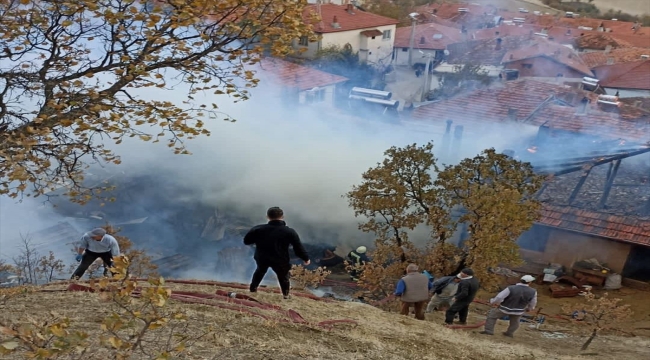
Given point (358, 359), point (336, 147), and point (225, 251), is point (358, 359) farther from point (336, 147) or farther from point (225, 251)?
point (336, 147)

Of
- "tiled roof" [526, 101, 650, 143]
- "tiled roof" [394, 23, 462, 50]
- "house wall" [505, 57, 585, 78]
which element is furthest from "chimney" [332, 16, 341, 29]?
"tiled roof" [526, 101, 650, 143]

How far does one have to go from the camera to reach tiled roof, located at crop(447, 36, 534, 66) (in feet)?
143

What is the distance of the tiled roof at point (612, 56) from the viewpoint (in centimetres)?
4538

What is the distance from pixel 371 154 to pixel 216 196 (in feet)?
27.7

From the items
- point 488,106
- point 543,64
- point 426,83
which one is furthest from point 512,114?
point 543,64

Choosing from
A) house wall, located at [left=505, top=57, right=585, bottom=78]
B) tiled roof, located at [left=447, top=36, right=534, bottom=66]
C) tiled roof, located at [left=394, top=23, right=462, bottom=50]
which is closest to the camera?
house wall, located at [left=505, top=57, right=585, bottom=78]

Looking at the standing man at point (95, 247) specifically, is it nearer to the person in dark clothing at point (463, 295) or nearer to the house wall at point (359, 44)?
the person in dark clothing at point (463, 295)

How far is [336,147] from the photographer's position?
29.4 metres

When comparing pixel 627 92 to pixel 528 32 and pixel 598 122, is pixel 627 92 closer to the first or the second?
pixel 598 122

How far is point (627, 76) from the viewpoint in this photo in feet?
128

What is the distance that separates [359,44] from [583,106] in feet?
71.2

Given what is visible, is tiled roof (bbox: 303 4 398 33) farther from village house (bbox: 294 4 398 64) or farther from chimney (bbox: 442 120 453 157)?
chimney (bbox: 442 120 453 157)

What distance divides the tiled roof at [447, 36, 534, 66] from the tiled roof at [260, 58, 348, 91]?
12.1 metres

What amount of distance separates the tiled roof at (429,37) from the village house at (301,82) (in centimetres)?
1244
